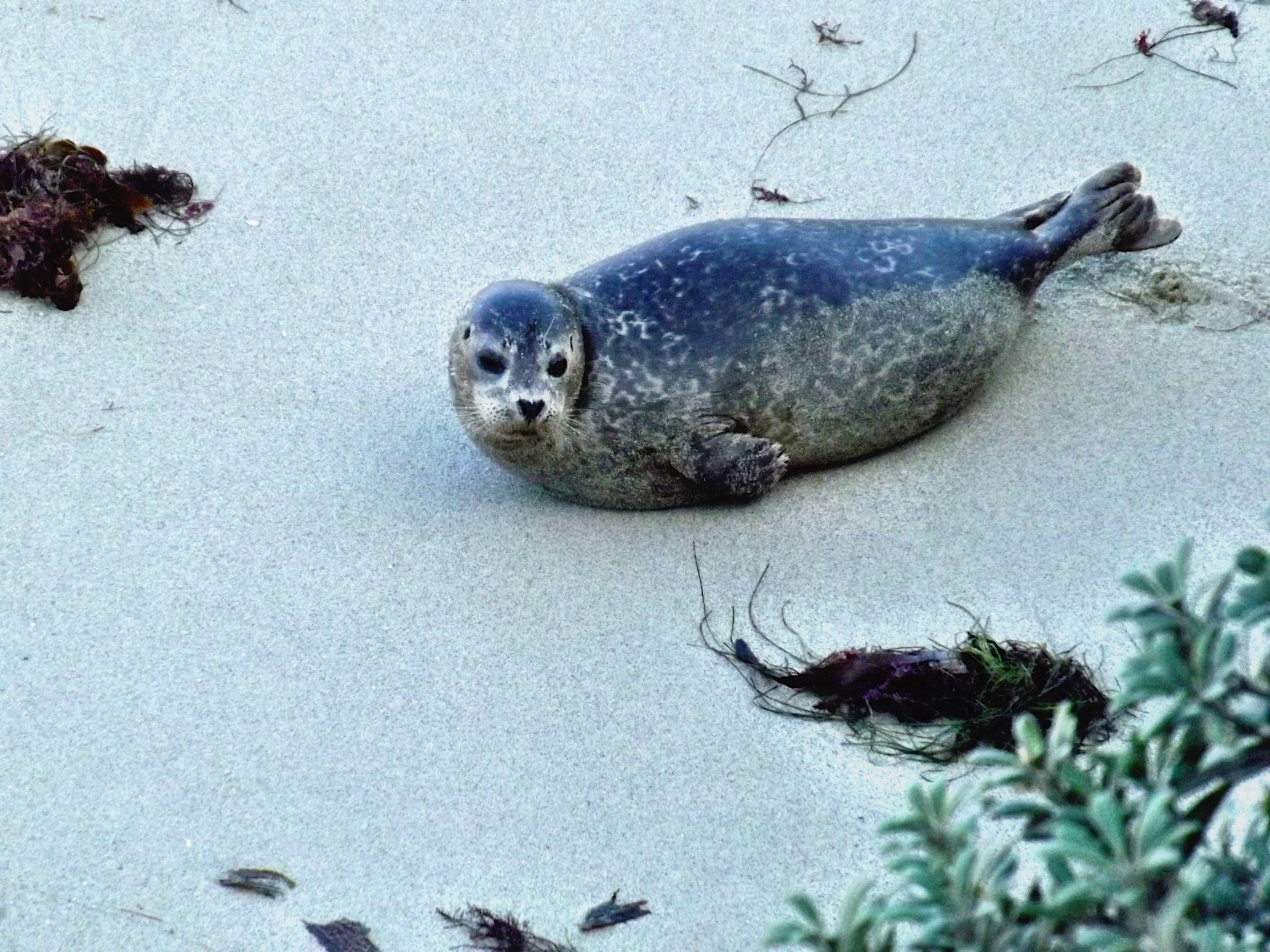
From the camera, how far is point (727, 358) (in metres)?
4.40

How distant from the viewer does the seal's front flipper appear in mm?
4316

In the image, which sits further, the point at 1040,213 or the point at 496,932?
the point at 1040,213

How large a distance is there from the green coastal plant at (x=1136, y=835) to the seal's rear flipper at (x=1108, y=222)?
310cm

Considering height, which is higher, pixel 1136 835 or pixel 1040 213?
pixel 1136 835

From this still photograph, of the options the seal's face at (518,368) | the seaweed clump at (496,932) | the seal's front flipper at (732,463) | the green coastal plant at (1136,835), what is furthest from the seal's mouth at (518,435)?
the green coastal plant at (1136,835)

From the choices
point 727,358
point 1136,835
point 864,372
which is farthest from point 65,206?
point 1136,835

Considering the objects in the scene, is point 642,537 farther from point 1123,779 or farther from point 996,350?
point 1123,779

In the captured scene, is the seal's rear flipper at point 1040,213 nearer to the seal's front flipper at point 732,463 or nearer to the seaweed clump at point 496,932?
the seal's front flipper at point 732,463

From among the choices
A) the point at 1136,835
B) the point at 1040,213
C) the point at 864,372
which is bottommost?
the point at 864,372

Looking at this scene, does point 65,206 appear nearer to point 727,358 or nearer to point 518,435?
point 518,435

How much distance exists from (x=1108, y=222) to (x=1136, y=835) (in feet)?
11.5

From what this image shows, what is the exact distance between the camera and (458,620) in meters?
4.08

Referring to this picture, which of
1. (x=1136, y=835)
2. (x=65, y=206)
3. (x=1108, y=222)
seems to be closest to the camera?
(x=1136, y=835)

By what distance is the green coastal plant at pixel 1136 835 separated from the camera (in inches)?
66.5
